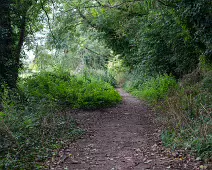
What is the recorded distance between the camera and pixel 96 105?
10688 millimetres

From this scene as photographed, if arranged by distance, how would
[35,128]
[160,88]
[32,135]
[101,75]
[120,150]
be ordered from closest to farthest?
[120,150] < [32,135] < [35,128] < [160,88] < [101,75]

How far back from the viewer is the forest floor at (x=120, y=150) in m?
4.80

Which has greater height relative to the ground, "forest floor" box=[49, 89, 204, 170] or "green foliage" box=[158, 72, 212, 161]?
"green foliage" box=[158, 72, 212, 161]

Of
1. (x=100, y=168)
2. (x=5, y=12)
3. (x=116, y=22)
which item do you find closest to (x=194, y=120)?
(x=100, y=168)

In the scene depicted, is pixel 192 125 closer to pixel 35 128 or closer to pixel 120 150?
pixel 120 150

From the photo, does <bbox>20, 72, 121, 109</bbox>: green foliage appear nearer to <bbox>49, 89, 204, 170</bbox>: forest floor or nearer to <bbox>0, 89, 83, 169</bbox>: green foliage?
<bbox>49, 89, 204, 170</bbox>: forest floor

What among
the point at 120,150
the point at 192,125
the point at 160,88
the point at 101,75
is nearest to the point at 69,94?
the point at 160,88

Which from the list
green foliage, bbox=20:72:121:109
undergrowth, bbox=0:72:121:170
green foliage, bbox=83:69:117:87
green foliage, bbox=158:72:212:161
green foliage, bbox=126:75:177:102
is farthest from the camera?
green foliage, bbox=83:69:117:87

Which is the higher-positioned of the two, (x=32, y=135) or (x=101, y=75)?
(x=101, y=75)

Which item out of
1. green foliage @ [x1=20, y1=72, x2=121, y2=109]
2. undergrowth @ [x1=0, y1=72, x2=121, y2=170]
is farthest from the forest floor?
green foliage @ [x1=20, y1=72, x2=121, y2=109]

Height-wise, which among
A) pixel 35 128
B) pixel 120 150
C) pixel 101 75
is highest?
pixel 101 75

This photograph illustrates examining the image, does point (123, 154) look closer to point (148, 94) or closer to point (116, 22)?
point (148, 94)

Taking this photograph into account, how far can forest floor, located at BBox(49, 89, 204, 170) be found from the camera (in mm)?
4797

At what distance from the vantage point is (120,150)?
572 cm
